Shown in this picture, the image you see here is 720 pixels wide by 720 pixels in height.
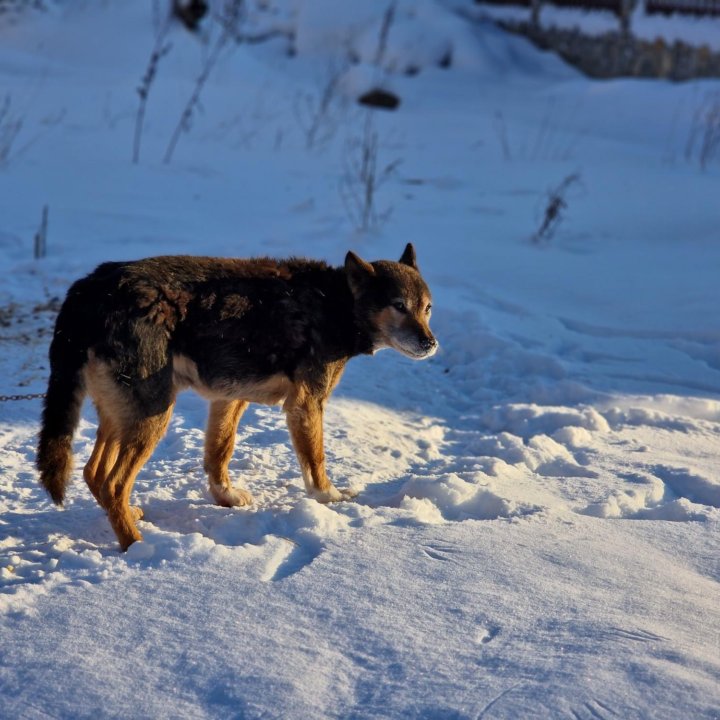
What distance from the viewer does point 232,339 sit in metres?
4.79

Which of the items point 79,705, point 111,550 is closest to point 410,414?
point 111,550

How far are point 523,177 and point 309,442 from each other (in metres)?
10.1

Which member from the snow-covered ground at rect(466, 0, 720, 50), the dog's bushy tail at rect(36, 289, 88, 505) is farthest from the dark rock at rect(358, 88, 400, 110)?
the dog's bushy tail at rect(36, 289, 88, 505)

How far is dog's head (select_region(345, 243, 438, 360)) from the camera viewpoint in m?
5.29

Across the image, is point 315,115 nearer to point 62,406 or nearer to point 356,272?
point 356,272

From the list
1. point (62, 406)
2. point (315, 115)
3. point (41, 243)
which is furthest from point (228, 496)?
point (315, 115)

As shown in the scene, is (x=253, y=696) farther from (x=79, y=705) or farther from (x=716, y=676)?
(x=716, y=676)

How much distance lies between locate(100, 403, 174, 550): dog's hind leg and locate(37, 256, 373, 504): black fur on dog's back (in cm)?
8

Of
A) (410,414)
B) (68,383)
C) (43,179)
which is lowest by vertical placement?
(43,179)

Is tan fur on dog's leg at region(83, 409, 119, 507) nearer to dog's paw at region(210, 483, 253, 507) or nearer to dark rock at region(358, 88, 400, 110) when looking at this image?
dog's paw at region(210, 483, 253, 507)

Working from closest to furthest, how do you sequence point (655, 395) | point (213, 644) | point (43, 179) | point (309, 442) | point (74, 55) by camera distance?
1. point (213, 644)
2. point (309, 442)
3. point (655, 395)
4. point (43, 179)
5. point (74, 55)

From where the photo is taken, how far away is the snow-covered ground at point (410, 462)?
344 centimetres

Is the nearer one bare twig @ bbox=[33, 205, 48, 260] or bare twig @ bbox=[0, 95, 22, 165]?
bare twig @ bbox=[33, 205, 48, 260]

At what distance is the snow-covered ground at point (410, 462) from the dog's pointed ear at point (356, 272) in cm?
107
